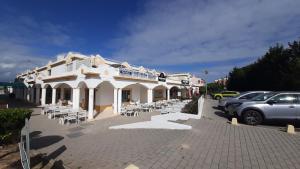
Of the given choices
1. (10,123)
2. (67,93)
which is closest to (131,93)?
(67,93)

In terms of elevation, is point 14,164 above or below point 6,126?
below

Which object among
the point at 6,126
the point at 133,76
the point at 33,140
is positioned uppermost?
the point at 133,76

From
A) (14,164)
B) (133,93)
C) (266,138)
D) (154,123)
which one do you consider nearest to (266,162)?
(266,138)

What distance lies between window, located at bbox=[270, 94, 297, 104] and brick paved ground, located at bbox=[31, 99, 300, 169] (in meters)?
2.10

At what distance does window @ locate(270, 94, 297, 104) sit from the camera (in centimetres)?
967

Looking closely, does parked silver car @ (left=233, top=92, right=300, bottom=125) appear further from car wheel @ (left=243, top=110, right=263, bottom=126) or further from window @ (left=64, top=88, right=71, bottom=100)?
window @ (left=64, top=88, right=71, bottom=100)

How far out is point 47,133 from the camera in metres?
9.41

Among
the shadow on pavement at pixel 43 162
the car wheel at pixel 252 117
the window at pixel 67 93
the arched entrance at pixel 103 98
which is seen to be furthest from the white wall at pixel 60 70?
the car wheel at pixel 252 117

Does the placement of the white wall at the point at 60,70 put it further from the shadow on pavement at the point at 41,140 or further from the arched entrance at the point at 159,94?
the arched entrance at the point at 159,94

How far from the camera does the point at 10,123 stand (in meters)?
6.90

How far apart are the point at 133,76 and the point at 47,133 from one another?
921 centimetres

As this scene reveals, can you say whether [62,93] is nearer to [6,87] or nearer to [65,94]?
[65,94]

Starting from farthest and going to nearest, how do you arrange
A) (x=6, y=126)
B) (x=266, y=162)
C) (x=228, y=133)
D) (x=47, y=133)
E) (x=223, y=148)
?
1. (x=47, y=133)
2. (x=228, y=133)
3. (x=6, y=126)
4. (x=223, y=148)
5. (x=266, y=162)

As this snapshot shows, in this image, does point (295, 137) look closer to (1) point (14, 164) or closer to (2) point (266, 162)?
(2) point (266, 162)
